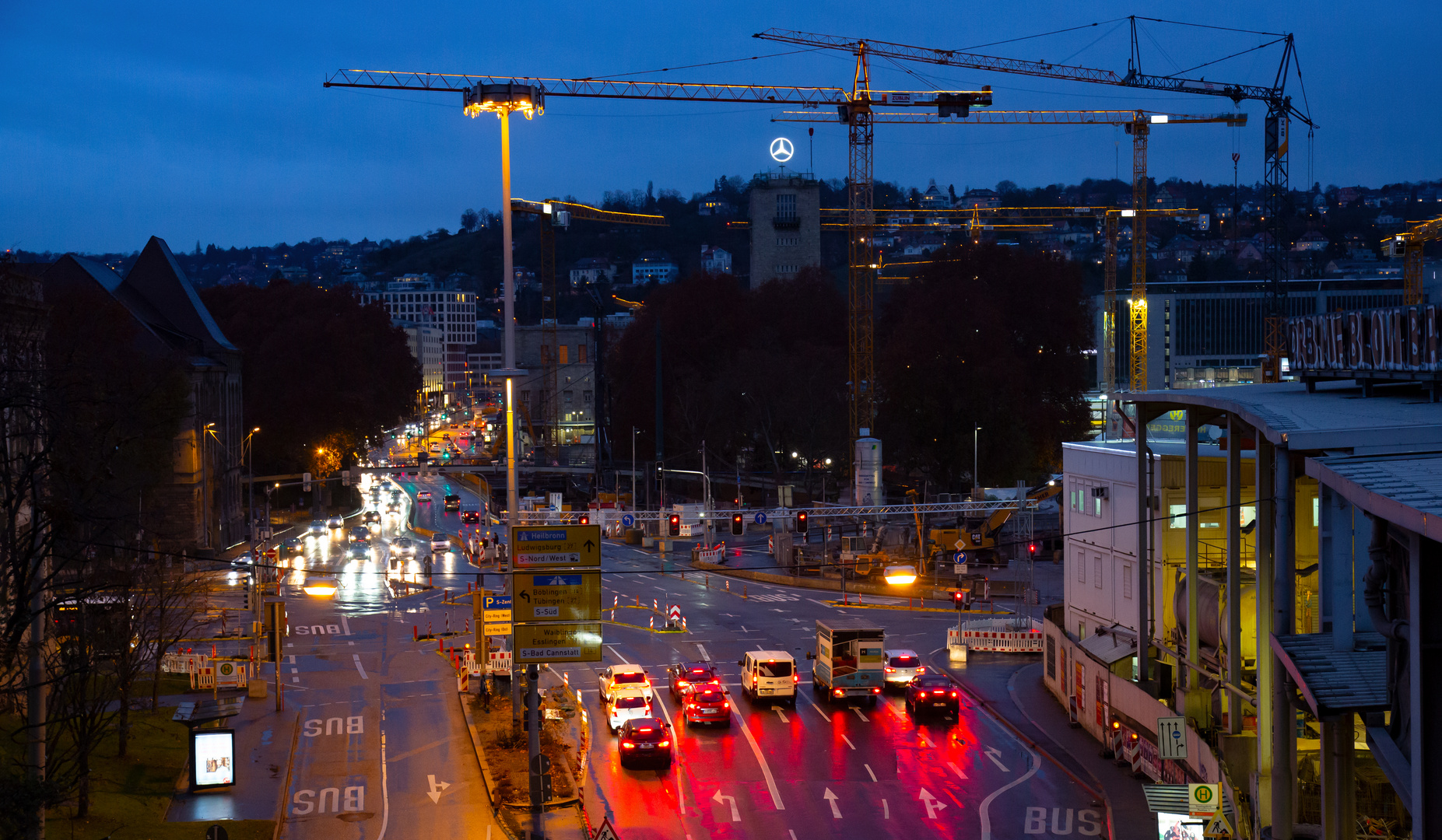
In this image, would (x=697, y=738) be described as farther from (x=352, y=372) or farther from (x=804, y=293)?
(x=804, y=293)

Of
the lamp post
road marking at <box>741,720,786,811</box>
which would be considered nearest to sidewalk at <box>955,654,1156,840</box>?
road marking at <box>741,720,786,811</box>

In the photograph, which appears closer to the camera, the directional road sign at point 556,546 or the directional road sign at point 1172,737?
the directional road sign at point 1172,737

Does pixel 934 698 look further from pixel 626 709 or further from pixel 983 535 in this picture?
pixel 983 535

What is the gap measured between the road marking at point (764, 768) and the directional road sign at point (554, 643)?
4.61 m

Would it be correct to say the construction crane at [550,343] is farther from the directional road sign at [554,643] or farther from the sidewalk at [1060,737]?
the directional road sign at [554,643]

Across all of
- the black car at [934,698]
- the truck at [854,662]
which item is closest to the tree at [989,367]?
the truck at [854,662]

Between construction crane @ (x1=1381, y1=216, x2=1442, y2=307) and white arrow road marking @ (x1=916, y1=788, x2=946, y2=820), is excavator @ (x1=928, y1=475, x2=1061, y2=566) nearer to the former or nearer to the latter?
construction crane @ (x1=1381, y1=216, x2=1442, y2=307)

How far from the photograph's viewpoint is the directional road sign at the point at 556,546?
21938 millimetres

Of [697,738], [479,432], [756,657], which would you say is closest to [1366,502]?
[697,738]

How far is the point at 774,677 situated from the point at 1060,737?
23.6 ft

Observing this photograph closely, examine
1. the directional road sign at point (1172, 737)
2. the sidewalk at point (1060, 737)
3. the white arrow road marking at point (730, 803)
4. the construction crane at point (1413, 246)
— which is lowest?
the sidewalk at point (1060, 737)

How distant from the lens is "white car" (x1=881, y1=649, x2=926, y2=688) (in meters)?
33.7

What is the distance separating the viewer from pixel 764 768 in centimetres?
2573

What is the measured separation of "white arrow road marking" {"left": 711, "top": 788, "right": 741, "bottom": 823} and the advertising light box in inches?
376
